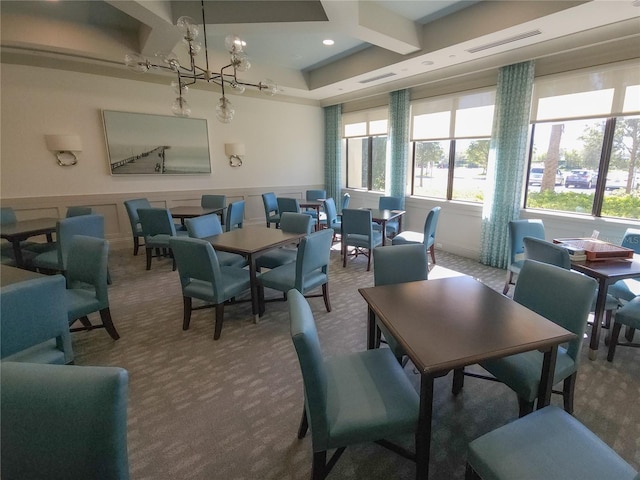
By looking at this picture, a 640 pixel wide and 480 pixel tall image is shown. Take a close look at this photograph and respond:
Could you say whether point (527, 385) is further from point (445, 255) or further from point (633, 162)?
point (445, 255)

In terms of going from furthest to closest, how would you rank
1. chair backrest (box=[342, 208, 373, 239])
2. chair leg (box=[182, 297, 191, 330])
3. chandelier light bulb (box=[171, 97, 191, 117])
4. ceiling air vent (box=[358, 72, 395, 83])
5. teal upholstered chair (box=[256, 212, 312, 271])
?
ceiling air vent (box=[358, 72, 395, 83])
chair backrest (box=[342, 208, 373, 239])
teal upholstered chair (box=[256, 212, 312, 271])
chandelier light bulb (box=[171, 97, 191, 117])
chair leg (box=[182, 297, 191, 330])

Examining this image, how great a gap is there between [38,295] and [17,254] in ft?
8.52

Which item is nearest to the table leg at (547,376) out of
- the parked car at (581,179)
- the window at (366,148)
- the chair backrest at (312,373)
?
the chair backrest at (312,373)

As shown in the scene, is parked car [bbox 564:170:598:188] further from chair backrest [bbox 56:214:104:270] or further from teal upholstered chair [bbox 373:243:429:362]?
chair backrest [bbox 56:214:104:270]

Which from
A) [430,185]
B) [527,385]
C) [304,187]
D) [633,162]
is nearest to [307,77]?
[304,187]

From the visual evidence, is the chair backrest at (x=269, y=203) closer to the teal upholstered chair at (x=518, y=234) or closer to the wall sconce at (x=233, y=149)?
the wall sconce at (x=233, y=149)

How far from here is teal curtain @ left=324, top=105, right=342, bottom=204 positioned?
Result: 23.1ft

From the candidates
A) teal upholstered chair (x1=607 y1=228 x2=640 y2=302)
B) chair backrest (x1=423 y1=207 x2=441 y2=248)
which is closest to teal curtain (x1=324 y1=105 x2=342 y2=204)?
chair backrest (x1=423 y1=207 x2=441 y2=248)

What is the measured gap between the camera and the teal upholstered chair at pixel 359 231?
4.23 meters

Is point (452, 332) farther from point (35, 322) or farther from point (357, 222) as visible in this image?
point (357, 222)

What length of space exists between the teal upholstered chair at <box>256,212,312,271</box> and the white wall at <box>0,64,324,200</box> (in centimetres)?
319

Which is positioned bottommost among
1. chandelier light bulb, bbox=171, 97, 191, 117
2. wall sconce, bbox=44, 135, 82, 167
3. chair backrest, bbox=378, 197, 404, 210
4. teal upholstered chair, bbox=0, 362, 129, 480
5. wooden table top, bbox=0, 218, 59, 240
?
teal upholstered chair, bbox=0, 362, 129, 480

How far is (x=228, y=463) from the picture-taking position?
159 centimetres

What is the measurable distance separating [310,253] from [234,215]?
264cm
